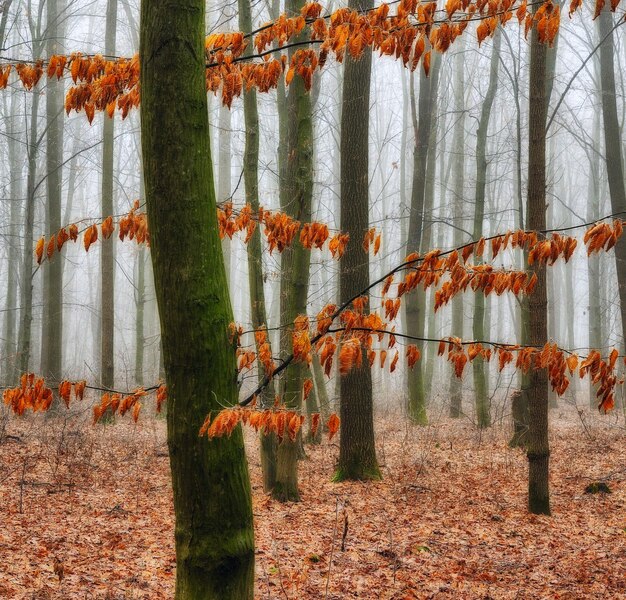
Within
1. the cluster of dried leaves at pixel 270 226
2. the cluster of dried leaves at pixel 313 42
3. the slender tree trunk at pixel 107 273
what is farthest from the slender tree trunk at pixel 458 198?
the cluster of dried leaves at pixel 313 42

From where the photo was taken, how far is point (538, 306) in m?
7.52

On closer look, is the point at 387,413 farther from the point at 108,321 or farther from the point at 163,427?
the point at 108,321

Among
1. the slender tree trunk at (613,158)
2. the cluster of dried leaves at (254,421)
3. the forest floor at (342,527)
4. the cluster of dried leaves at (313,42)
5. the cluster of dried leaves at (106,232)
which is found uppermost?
the slender tree trunk at (613,158)

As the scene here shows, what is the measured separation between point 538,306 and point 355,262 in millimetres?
2892

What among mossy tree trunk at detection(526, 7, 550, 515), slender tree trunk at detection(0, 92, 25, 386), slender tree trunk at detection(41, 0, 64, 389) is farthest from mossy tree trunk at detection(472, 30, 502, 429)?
slender tree trunk at detection(0, 92, 25, 386)

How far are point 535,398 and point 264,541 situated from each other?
355cm

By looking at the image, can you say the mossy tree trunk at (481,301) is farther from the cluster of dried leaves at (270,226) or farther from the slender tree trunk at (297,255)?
the cluster of dried leaves at (270,226)

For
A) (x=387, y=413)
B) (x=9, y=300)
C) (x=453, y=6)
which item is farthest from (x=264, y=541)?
(x=9, y=300)

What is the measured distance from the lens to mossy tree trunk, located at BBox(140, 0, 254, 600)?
3.07 meters

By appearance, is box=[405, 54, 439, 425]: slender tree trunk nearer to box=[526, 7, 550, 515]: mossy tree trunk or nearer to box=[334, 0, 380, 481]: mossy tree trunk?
box=[334, 0, 380, 481]: mossy tree trunk

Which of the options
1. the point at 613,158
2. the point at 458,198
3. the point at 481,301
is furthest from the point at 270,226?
the point at 458,198

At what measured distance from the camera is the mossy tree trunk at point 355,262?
950cm

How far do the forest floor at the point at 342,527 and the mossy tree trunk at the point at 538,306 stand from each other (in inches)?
19.8

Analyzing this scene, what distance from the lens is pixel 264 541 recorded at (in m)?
6.77
